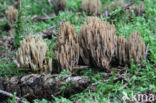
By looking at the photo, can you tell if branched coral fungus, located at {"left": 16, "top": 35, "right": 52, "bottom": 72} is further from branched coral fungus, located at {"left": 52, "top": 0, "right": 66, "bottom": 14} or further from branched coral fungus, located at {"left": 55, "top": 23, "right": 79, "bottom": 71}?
branched coral fungus, located at {"left": 52, "top": 0, "right": 66, "bottom": 14}

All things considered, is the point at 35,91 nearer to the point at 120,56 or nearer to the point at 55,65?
the point at 55,65

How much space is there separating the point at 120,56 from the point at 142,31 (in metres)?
1.14

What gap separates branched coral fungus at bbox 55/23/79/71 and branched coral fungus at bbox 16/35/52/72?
191 mm

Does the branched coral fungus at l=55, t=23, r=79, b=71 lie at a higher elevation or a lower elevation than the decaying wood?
higher

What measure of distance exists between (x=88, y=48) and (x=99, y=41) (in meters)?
0.20

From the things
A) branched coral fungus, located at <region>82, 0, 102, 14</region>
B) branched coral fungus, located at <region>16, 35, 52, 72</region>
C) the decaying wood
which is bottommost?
the decaying wood

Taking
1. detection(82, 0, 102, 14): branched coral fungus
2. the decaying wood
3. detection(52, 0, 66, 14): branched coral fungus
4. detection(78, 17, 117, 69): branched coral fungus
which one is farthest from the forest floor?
detection(52, 0, 66, 14): branched coral fungus

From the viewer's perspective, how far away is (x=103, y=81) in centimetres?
268

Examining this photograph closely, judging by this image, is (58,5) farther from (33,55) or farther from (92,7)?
(33,55)

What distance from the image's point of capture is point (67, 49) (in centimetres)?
282

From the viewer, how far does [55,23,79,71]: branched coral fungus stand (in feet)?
9.32

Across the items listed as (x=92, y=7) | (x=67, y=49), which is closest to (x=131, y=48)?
(x=67, y=49)

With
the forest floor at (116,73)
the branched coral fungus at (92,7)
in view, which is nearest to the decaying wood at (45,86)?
the forest floor at (116,73)

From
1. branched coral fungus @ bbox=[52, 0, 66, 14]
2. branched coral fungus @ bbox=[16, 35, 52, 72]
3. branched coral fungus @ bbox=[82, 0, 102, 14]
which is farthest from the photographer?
branched coral fungus @ bbox=[52, 0, 66, 14]
